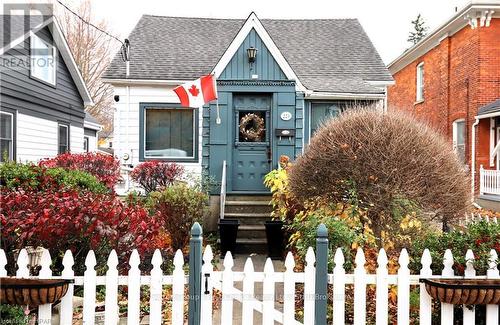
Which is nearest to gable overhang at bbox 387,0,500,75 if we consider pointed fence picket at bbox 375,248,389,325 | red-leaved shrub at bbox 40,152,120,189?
red-leaved shrub at bbox 40,152,120,189

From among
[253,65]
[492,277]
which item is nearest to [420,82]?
[253,65]

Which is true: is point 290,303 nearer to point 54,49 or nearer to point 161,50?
point 161,50

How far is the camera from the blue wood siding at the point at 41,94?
1125cm

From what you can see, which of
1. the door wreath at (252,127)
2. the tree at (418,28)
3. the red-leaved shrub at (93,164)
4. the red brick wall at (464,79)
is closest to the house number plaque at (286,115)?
the door wreath at (252,127)

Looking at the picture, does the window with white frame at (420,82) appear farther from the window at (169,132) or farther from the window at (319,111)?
the window at (169,132)

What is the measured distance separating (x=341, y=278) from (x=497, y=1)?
45.8ft

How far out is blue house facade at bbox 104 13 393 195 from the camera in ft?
33.7

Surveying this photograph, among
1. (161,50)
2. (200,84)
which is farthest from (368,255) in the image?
(161,50)

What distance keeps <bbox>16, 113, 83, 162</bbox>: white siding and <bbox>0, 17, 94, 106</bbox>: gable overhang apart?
2028 millimetres

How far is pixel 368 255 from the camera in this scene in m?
5.34

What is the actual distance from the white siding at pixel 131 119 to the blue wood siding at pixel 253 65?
55.1 inches

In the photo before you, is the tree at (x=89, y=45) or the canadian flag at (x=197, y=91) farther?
the tree at (x=89, y=45)

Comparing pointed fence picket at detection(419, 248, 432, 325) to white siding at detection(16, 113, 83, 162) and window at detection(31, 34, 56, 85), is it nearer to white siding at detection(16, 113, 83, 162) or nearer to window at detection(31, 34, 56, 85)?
white siding at detection(16, 113, 83, 162)

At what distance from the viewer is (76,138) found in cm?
1612
